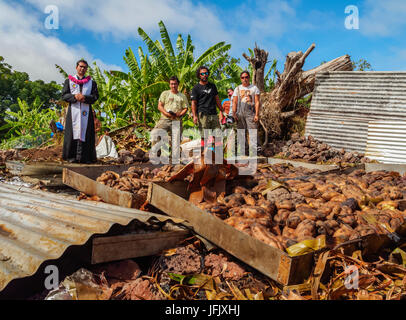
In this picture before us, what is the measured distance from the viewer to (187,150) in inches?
281

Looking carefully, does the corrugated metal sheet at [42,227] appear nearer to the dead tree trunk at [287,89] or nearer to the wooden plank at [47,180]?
the wooden plank at [47,180]

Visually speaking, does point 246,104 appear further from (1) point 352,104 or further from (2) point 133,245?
(2) point 133,245

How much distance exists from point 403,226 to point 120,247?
2.38 metres

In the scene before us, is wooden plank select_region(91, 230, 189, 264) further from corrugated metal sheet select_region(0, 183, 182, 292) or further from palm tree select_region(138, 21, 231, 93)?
palm tree select_region(138, 21, 231, 93)

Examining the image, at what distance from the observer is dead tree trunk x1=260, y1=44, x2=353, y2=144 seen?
938cm

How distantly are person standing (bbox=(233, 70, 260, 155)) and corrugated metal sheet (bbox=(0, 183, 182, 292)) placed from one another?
4747 millimetres

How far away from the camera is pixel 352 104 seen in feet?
29.2

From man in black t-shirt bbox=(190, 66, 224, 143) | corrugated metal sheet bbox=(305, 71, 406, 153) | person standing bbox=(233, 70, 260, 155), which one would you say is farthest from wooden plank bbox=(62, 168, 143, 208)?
corrugated metal sheet bbox=(305, 71, 406, 153)

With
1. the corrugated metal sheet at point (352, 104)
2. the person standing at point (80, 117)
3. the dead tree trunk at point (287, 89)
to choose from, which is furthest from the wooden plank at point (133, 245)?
the corrugated metal sheet at point (352, 104)

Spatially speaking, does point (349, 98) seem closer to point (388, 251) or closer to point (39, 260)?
point (388, 251)

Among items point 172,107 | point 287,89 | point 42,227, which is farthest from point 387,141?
point 42,227

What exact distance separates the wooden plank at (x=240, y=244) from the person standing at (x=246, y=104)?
15.1ft

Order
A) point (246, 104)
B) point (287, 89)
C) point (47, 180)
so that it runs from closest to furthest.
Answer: point (47, 180)
point (246, 104)
point (287, 89)

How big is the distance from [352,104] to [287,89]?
1.88 m
